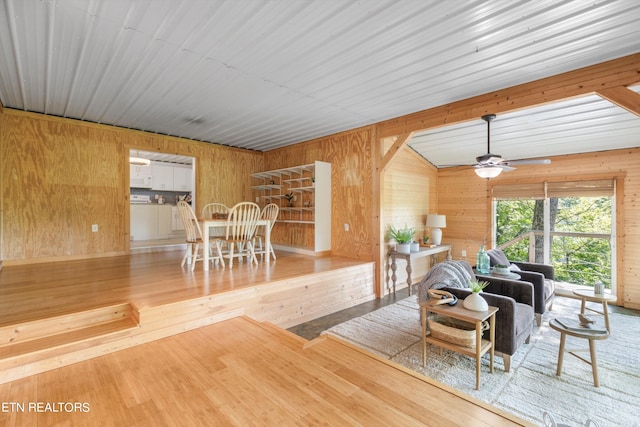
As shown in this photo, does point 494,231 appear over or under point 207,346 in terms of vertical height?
over

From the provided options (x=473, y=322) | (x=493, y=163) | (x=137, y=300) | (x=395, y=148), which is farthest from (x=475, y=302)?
(x=137, y=300)

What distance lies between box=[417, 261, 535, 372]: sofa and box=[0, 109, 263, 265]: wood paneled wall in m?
5.29

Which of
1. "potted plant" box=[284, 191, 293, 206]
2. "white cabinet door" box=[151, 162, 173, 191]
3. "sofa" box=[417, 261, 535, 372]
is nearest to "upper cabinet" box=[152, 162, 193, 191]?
"white cabinet door" box=[151, 162, 173, 191]

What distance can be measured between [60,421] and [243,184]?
555cm

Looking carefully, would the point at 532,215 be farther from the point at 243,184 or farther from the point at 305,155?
the point at 243,184

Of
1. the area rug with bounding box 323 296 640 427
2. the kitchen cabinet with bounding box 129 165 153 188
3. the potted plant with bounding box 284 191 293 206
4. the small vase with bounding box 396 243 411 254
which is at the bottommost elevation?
the area rug with bounding box 323 296 640 427

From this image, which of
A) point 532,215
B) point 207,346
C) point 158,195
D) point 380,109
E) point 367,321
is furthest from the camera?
point 158,195

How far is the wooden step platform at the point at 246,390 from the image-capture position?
1477 millimetres

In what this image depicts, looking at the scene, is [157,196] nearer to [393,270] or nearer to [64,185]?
[64,185]

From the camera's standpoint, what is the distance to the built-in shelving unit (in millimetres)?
5312

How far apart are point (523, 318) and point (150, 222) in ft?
26.7

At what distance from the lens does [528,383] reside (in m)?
2.49

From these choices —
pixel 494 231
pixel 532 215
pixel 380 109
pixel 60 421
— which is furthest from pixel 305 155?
pixel 60 421

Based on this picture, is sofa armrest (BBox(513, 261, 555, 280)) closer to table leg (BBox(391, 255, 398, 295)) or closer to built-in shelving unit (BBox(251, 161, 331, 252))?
table leg (BBox(391, 255, 398, 295))
